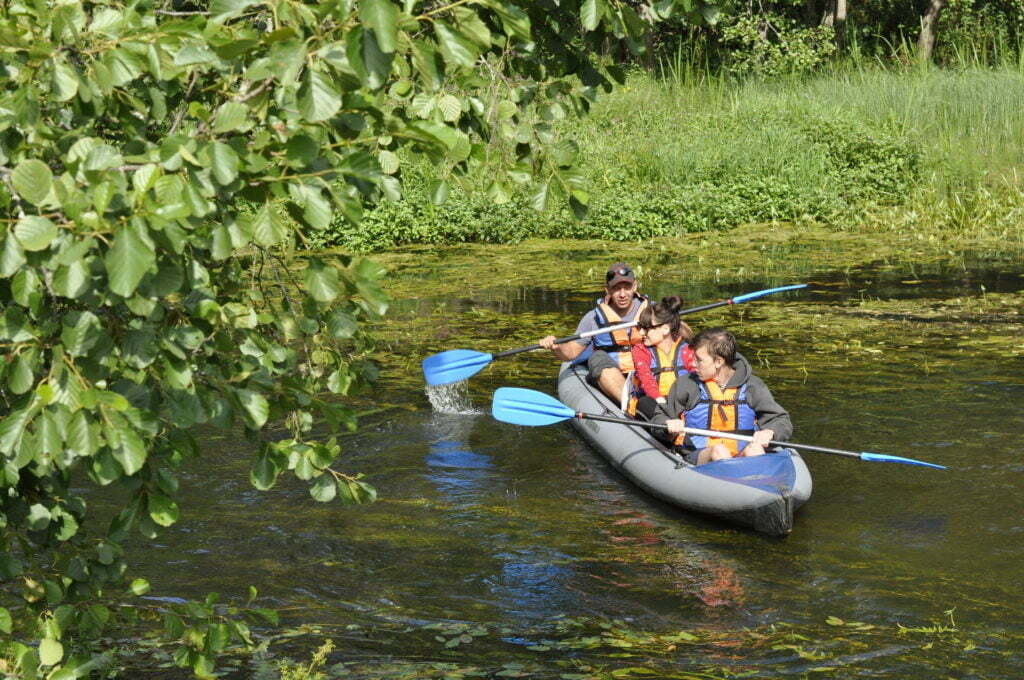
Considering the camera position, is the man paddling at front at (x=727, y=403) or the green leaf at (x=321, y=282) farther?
the man paddling at front at (x=727, y=403)

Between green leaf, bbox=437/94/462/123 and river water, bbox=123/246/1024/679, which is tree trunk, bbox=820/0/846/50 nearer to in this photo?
river water, bbox=123/246/1024/679

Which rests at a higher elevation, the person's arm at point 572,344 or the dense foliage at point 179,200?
the dense foliage at point 179,200

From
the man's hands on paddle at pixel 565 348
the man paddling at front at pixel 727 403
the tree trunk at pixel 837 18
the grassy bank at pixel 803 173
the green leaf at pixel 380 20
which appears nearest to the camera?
the green leaf at pixel 380 20

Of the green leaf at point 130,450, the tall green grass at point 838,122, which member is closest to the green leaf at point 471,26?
the green leaf at point 130,450

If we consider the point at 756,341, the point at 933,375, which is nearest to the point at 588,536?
the point at 933,375

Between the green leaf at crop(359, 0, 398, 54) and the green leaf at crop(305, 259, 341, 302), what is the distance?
0.58m

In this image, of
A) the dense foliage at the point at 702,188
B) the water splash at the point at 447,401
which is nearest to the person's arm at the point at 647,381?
the water splash at the point at 447,401

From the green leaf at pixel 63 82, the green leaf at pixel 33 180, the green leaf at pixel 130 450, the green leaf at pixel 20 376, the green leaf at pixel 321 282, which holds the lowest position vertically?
the green leaf at pixel 130 450

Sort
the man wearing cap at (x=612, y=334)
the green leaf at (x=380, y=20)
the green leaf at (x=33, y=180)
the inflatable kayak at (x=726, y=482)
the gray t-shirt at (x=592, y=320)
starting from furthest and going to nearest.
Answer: the gray t-shirt at (x=592, y=320) < the man wearing cap at (x=612, y=334) < the inflatable kayak at (x=726, y=482) < the green leaf at (x=33, y=180) < the green leaf at (x=380, y=20)

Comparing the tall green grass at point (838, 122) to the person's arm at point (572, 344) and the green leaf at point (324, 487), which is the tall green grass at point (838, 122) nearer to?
the person's arm at point (572, 344)

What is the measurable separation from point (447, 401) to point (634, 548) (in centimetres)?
295

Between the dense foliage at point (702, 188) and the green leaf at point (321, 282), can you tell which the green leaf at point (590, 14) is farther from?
the dense foliage at point (702, 188)

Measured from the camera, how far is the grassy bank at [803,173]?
15.1 meters

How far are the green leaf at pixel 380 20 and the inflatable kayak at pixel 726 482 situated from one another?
14.5 feet
